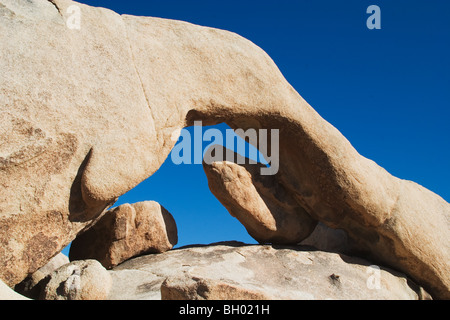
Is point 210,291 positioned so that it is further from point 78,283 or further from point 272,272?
point 272,272

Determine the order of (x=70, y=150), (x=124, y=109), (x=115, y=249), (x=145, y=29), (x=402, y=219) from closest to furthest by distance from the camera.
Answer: (x=70, y=150) < (x=124, y=109) < (x=145, y=29) < (x=115, y=249) < (x=402, y=219)

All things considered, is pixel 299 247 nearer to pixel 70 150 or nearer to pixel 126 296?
pixel 126 296

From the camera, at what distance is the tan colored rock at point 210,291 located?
3.39m

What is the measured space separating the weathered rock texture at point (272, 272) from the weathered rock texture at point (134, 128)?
44cm

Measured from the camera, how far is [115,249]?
5266mm

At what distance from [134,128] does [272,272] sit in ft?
6.54

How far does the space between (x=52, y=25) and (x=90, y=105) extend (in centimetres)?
79

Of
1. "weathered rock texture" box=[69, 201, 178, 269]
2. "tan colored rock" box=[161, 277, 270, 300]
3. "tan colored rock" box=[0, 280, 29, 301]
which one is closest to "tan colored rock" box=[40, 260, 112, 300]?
"tan colored rock" box=[0, 280, 29, 301]

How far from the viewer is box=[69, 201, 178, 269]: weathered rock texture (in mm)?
5289

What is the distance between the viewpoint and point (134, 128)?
14.3ft

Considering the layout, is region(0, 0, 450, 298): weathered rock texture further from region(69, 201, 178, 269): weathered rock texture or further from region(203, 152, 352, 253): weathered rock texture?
region(69, 201, 178, 269): weathered rock texture

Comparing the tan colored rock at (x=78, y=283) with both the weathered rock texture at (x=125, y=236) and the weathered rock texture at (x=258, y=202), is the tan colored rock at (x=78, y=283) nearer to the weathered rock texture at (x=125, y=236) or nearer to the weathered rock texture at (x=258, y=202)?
the weathered rock texture at (x=125, y=236)

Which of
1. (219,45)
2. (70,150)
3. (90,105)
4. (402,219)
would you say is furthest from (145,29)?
(402,219)

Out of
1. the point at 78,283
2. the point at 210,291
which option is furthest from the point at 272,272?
the point at 78,283
